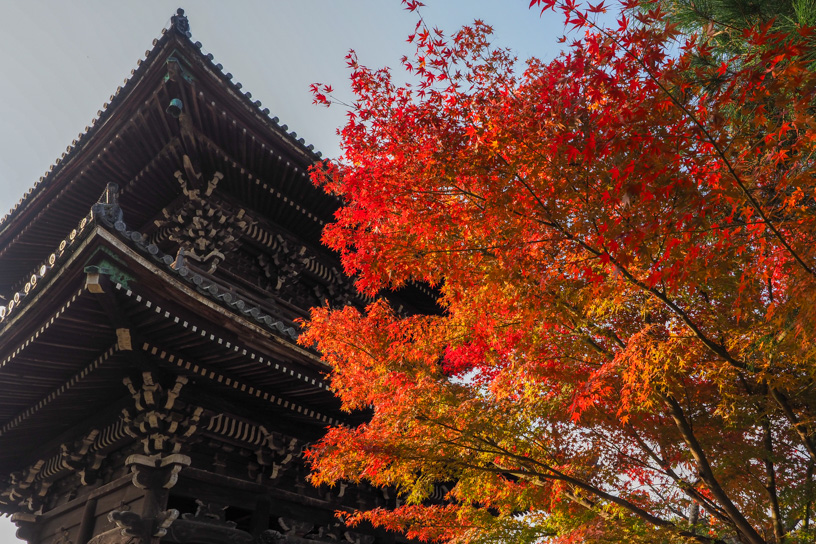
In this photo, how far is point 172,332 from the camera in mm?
7148

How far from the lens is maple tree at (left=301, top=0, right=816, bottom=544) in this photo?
13.1 ft

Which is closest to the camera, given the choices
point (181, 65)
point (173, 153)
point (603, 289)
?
point (603, 289)

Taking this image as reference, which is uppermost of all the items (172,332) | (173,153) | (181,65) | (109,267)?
(181,65)

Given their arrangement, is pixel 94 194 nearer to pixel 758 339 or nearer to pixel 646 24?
pixel 646 24

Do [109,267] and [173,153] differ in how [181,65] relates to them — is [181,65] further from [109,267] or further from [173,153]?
[109,267]

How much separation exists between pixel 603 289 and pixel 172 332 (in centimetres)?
564

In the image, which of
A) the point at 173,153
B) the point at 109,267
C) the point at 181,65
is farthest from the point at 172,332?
the point at 181,65

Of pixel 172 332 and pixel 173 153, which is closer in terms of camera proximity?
pixel 172 332

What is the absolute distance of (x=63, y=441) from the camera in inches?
365

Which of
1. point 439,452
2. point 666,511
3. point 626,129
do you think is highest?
point 626,129

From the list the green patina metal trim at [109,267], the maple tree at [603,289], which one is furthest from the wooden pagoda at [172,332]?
the maple tree at [603,289]

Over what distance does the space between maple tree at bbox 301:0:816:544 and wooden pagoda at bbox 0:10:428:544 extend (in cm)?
168

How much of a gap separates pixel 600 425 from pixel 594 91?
512 centimetres

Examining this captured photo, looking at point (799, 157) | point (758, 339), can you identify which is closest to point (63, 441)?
point (758, 339)
